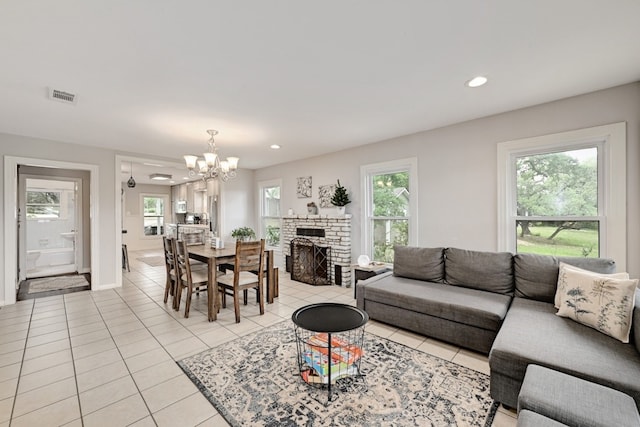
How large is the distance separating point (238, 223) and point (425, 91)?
5.30 metres

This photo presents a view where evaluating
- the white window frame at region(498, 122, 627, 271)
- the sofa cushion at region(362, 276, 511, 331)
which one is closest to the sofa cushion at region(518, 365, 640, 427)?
the sofa cushion at region(362, 276, 511, 331)

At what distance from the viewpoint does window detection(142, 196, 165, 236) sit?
32.6ft

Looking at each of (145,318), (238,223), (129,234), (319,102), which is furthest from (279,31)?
(129,234)

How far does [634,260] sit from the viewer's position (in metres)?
2.55

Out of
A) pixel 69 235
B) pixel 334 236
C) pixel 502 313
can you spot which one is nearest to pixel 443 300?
pixel 502 313

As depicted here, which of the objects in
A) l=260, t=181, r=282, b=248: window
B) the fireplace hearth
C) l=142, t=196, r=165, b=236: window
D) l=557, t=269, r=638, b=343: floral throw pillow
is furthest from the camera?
l=142, t=196, r=165, b=236: window

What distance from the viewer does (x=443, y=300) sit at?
266 cm

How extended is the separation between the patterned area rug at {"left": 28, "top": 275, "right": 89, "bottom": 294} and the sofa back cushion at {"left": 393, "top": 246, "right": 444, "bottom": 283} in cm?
568

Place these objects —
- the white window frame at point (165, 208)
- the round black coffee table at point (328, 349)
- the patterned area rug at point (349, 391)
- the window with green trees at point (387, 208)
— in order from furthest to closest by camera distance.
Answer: the white window frame at point (165, 208)
the window with green trees at point (387, 208)
the round black coffee table at point (328, 349)
the patterned area rug at point (349, 391)

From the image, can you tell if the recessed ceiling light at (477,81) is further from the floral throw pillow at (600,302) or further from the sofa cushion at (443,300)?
the sofa cushion at (443,300)

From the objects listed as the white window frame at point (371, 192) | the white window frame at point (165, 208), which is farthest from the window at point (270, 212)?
the white window frame at point (165, 208)

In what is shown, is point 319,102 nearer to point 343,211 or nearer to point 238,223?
point 343,211

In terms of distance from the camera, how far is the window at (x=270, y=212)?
662 centimetres

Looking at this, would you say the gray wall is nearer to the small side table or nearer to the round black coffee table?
the small side table
